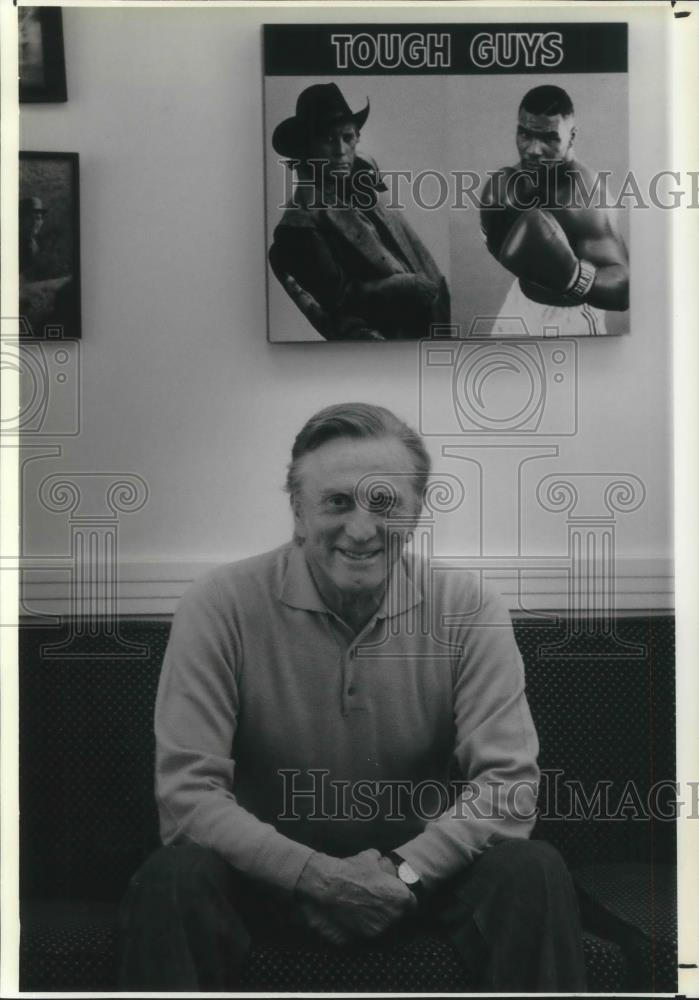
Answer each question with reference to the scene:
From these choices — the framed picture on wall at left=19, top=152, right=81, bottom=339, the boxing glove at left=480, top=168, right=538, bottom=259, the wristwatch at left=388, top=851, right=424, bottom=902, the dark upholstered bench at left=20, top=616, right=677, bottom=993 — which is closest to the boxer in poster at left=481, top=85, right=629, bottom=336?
the boxing glove at left=480, top=168, right=538, bottom=259

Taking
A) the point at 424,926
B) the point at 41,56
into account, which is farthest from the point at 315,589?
the point at 41,56

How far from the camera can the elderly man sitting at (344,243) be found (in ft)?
5.12

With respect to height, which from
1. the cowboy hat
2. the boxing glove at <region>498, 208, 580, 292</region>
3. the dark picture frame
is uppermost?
the dark picture frame

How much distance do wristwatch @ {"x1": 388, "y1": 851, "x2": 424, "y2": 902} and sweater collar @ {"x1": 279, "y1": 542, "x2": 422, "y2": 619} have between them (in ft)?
1.21

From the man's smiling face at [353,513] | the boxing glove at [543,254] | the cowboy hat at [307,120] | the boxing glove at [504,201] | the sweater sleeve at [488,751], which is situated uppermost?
the cowboy hat at [307,120]

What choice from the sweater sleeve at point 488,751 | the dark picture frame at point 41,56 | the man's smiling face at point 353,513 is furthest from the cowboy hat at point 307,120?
the sweater sleeve at point 488,751

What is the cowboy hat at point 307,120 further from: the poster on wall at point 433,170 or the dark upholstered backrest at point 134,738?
the dark upholstered backrest at point 134,738

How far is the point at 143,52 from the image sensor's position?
5.10 feet

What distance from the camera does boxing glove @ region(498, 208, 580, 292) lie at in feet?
5.17

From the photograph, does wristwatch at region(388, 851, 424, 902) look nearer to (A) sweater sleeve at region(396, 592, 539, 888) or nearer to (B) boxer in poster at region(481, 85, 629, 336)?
(A) sweater sleeve at region(396, 592, 539, 888)

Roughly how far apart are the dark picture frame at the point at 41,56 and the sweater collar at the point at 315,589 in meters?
0.81

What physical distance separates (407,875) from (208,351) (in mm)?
863

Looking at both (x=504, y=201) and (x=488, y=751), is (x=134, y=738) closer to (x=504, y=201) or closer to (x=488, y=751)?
(x=488, y=751)

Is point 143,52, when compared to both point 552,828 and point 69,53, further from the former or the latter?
point 552,828
